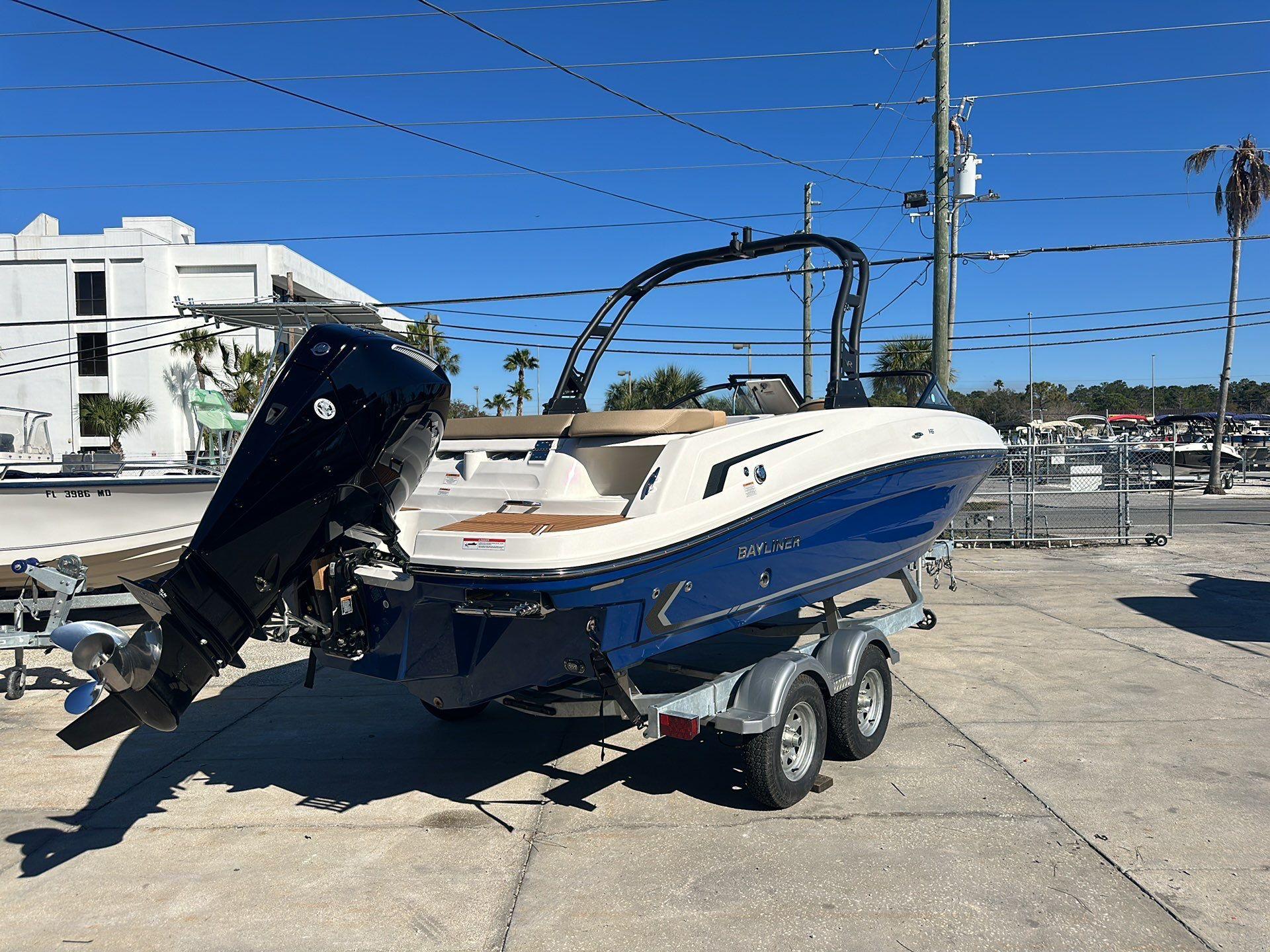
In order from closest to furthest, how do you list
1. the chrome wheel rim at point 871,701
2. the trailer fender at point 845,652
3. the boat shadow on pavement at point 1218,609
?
the trailer fender at point 845,652, the chrome wheel rim at point 871,701, the boat shadow on pavement at point 1218,609

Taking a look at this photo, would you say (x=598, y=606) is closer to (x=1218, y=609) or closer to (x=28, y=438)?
(x=1218, y=609)

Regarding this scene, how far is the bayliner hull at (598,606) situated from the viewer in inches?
150

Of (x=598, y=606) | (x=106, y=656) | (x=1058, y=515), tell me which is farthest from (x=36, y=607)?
(x=1058, y=515)

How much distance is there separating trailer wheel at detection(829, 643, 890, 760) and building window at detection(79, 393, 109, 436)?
115ft

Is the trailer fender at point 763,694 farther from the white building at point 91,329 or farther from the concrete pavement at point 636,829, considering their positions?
the white building at point 91,329

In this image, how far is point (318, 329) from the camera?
3.79 metres

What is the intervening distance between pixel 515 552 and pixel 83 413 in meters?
36.6

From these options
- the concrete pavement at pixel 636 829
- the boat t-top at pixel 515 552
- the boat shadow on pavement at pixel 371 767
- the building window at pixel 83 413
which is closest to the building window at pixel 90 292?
the building window at pixel 83 413

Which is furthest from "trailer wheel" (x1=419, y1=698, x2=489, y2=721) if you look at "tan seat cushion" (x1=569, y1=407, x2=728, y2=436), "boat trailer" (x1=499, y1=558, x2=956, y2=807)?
"tan seat cushion" (x1=569, y1=407, x2=728, y2=436)

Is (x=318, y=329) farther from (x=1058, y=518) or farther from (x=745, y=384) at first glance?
(x=1058, y=518)

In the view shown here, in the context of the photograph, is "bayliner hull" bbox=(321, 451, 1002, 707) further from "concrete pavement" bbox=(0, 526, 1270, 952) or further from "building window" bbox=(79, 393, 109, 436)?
"building window" bbox=(79, 393, 109, 436)

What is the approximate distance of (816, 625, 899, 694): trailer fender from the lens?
197 inches

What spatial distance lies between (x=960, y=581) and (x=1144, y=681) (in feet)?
16.7

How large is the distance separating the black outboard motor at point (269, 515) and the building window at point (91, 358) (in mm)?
36107
